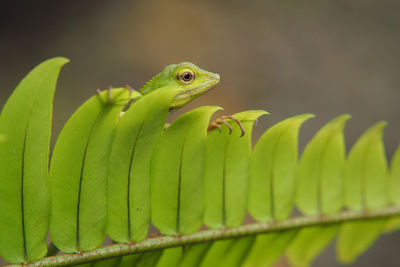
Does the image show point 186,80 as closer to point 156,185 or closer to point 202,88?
point 202,88

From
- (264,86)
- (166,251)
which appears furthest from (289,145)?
(264,86)

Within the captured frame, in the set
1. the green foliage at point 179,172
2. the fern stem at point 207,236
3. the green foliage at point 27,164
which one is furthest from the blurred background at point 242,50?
the green foliage at point 27,164

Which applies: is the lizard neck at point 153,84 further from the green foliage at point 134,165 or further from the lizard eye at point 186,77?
the green foliage at point 134,165

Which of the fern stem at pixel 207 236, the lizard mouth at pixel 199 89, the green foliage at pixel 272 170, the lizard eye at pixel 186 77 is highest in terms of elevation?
the lizard eye at pixel 186 77

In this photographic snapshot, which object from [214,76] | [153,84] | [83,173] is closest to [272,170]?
[83,173]

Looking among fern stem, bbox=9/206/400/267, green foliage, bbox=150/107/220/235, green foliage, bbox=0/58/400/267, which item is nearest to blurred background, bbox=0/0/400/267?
fern stem, bbox=9/206/400/267

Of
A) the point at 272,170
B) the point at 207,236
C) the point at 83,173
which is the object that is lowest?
the point at 207,236

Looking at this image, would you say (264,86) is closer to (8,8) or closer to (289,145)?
(8,8)
